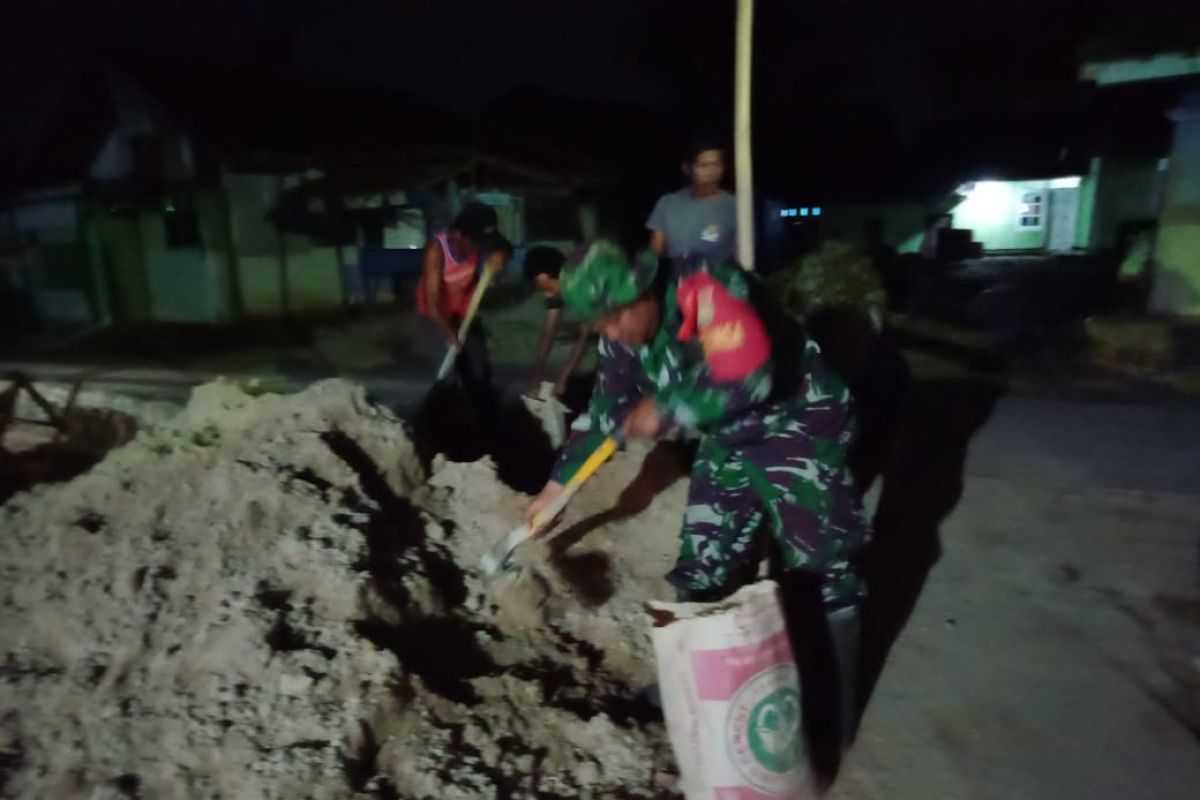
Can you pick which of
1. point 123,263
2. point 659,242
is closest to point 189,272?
point 123,263

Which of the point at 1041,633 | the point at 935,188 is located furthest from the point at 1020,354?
the point at 935,188

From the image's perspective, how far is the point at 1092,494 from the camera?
411 centimetres

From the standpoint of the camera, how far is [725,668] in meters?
1.95

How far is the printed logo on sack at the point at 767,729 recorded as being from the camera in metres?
1.99

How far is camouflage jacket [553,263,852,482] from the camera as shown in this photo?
79.4 inches

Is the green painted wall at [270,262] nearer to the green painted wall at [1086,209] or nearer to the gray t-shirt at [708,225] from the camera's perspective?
the gray t-shirt at [708,225]

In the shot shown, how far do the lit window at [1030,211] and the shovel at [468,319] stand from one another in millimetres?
21036

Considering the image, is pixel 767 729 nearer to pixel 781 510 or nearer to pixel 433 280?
pixel 781 510

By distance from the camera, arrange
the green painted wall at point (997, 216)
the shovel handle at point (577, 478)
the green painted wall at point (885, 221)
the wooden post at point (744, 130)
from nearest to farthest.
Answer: the shovel handle at point (577, 478), the wooden post at point (744, 130), the green painted wall at point (885, 221), the green painted wall at point (997, 216)

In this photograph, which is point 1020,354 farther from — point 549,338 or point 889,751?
point 889,751

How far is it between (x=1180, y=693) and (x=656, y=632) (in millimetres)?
1779

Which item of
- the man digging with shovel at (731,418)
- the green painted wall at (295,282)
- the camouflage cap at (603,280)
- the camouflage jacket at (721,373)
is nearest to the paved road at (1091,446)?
the man digging with shovel at (731,418)

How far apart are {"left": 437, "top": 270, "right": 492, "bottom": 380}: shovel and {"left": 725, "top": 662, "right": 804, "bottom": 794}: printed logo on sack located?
2.73 metres

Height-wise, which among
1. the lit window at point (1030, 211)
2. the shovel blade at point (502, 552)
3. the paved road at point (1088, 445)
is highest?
the lit window at point (1030, 211)
